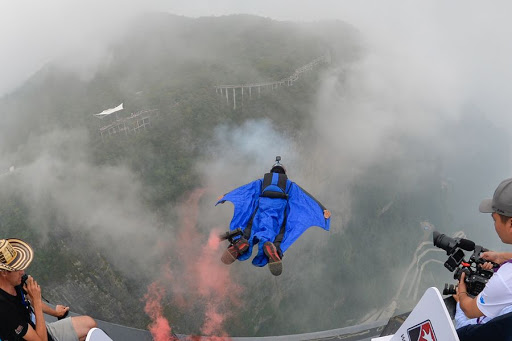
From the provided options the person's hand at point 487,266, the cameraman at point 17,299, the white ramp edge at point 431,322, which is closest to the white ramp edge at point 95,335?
the cameraman at point 17,299

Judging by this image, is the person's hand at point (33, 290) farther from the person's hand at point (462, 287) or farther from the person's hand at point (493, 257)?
the person's hand at point (493, 257)

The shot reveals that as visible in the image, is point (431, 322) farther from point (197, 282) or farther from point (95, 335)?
point (197, 282)

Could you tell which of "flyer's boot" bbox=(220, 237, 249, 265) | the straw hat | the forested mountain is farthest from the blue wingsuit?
the forested mountain

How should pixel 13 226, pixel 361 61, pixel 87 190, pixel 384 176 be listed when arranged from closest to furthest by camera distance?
1. pixel 13 226
2. pixel 87 190
3. pixel 384 176
4. pixel 361 61

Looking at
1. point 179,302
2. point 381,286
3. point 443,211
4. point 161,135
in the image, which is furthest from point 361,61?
point 179,302

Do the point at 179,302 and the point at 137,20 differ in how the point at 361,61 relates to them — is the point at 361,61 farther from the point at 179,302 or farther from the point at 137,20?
the point at 179,302

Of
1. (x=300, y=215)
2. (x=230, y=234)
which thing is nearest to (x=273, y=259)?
(x=230, y=234)
